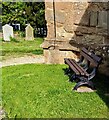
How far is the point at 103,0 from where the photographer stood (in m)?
8.19

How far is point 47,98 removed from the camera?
6.18 m

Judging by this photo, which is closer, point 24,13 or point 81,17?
point 81,17

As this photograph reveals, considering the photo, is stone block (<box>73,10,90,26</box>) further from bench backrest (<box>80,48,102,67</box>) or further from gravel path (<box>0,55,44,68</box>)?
gravel path (<box>0,55,44,68</box>)

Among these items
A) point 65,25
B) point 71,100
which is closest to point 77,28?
point 65,25

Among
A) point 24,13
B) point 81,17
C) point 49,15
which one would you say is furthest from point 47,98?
point 24,13

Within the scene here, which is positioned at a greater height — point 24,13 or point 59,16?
point 24,13

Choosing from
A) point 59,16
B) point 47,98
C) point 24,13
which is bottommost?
point 47,98

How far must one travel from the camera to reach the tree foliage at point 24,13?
707 inches

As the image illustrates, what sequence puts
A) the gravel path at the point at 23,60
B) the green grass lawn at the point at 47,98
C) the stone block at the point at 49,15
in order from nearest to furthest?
the green grass lawn at the point at 47,98
the stone block at the point at 49,15
the gravel path at the point at 23,60

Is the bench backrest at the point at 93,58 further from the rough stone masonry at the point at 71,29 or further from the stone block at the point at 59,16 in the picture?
the stone block at the point at 59,16

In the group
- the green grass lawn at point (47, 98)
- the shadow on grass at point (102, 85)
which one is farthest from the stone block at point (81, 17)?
the green grass lawn at point (47, 98)

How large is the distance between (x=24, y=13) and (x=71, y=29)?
10.1 metres

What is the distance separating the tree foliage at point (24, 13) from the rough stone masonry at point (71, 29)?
25.7 ft

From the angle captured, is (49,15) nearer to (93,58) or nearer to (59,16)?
(59,16)
